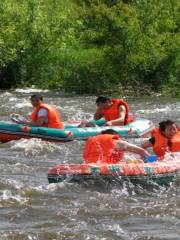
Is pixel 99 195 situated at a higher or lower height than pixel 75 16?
lower

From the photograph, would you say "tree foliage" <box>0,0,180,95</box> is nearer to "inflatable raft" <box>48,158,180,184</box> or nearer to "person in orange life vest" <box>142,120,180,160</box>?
"person in orange life vest" <box>142,120,180,160</box>

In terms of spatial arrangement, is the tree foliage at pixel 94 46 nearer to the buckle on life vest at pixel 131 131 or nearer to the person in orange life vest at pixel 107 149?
the buckle on life vest at pixel 131 131

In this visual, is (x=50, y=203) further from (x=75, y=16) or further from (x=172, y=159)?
(x=75, y=16)

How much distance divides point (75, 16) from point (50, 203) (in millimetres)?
18953

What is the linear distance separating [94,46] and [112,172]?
→ 60.2 ft

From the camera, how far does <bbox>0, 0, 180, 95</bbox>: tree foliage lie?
24484mm

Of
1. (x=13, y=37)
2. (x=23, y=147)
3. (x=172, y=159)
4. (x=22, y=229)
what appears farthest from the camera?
(x=13, y=37)

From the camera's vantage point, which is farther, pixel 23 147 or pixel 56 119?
pixel 56 119

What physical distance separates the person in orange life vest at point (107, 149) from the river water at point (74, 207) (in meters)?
0.54

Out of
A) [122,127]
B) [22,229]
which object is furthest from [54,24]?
[22,229]

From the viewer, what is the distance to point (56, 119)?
13844mm

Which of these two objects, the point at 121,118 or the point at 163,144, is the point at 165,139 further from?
the point at 121,118

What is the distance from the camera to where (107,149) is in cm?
976

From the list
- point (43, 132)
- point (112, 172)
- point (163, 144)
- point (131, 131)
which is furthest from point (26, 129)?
point (112, 172)
